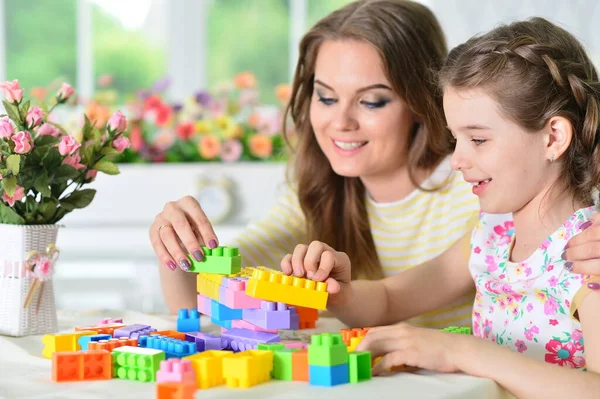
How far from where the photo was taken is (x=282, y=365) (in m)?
1.12

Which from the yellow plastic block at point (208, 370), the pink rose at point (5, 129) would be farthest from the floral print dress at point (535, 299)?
the pink rose at point (5, 129)

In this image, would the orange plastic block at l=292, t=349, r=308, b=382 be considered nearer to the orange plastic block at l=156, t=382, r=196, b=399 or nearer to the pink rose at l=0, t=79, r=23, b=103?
the orange plastic block at l=156, t=382, r=196, b=399

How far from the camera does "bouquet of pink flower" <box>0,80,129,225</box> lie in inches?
57.1

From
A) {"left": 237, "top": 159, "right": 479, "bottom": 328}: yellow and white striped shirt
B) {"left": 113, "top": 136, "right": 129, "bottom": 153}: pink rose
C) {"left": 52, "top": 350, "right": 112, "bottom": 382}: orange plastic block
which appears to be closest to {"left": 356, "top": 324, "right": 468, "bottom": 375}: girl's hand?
{"left": 52, "top": 350, "right": 112, "bottom": 382}: orange plastic block

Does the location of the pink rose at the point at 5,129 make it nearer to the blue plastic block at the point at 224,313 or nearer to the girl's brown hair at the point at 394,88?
the blue plastic block at the point at 224,313

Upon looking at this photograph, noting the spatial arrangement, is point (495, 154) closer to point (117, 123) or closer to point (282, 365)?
point (282, 365)

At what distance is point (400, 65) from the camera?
1886mm

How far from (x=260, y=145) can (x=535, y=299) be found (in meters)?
2.25

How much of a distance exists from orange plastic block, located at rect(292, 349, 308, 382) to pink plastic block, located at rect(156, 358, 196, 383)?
0.53ft

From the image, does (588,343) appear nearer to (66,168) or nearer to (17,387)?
(17,387)

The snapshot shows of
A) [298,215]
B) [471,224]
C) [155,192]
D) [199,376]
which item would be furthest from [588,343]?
[155,192]

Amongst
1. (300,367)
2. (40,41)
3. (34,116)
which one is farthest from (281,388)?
(40,41)

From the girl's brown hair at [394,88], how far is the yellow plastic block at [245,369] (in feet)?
2.89

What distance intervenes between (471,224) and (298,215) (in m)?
0.47
